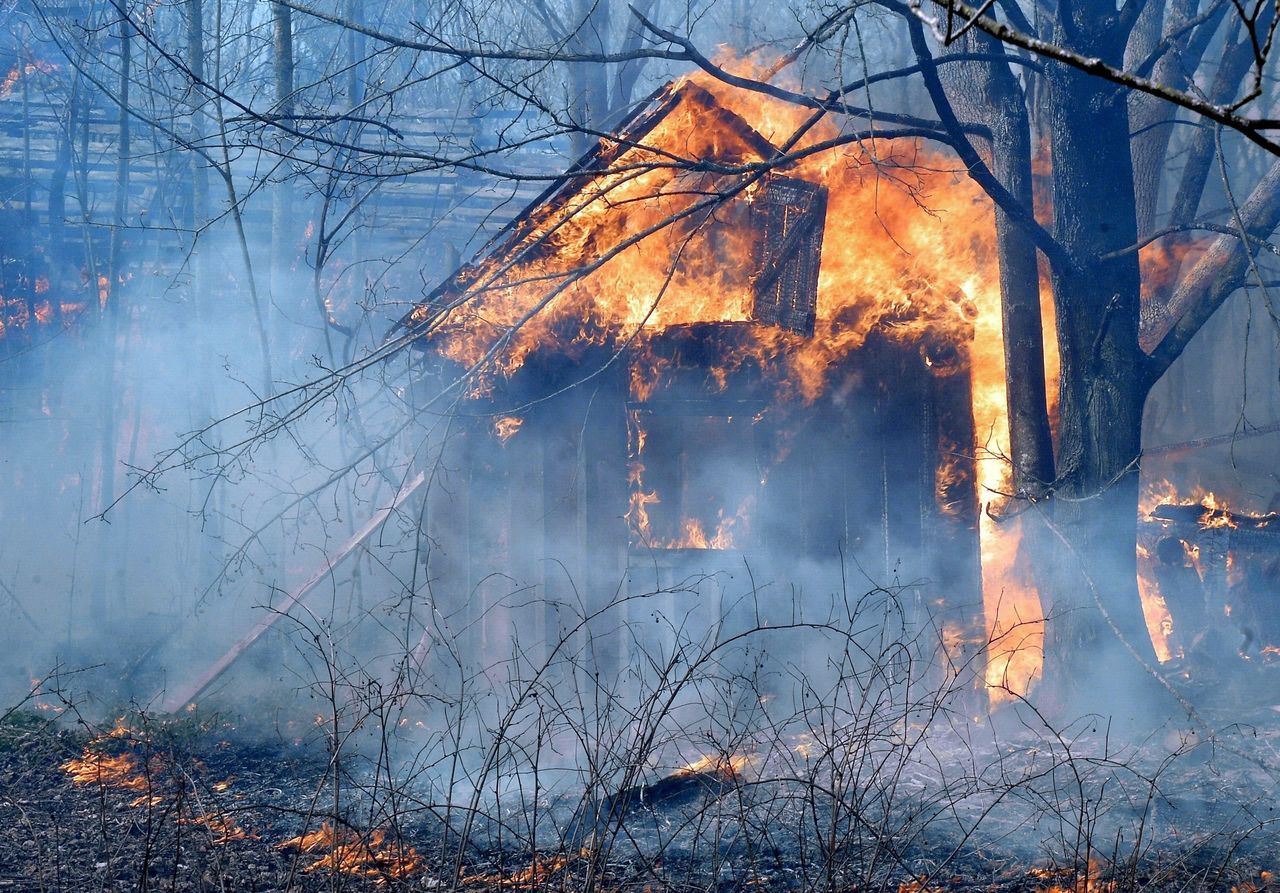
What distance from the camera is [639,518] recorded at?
354 inches

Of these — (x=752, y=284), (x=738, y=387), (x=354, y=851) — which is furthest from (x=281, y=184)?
(x=354, y=851)

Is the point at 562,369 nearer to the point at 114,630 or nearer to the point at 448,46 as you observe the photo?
the point at 448,46

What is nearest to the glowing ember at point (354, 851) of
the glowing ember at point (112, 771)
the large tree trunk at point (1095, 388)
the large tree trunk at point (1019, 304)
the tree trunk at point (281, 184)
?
the glowing ember at point (112, 771)

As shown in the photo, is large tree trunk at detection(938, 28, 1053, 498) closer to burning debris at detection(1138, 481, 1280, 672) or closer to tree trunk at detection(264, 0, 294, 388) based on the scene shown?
burning debris at detection(1138, 481, 1280, 672)

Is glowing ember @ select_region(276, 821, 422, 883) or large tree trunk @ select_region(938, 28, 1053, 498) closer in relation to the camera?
glowing ember @ select_region(276, 821, 422, 883)

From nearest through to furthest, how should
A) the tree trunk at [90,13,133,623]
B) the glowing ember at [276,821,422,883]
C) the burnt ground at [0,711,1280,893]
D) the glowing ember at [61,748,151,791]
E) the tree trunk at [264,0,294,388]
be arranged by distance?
the burnt ground at [0,711,1280,893], the glowing ember at [276,821,422,883], the glowing ember at [61,748,151,791], the tree trunk at [264,0,294,388], the tree trunk at [90,13,133,623]

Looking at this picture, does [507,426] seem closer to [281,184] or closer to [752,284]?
[752,284]

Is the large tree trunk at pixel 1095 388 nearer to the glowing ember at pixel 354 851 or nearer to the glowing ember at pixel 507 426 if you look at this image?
the glowing ember at pixel 507 426

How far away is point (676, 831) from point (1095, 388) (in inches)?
209

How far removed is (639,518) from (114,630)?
10.1 m

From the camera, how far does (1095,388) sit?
7.59m

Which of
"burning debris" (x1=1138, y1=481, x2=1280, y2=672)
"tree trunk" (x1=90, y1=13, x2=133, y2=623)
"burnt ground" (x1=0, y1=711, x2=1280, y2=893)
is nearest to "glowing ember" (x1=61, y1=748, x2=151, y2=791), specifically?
"burnt ground" (x1=0, y1=711, x2=1280, y2=893)

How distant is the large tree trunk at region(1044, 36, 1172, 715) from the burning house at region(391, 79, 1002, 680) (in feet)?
3.71

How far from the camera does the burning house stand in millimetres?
8727
